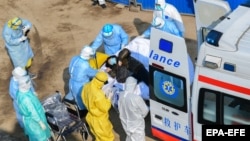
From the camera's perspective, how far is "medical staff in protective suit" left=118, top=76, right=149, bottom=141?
26.4 feet

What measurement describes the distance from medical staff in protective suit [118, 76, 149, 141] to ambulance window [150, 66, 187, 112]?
0.89ft

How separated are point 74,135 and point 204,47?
379 centimetres

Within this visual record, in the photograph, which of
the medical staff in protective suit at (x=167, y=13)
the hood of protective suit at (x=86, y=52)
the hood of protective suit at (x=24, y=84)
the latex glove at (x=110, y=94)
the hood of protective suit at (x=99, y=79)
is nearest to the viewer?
the hood of protective suit at (x=99, y=79)

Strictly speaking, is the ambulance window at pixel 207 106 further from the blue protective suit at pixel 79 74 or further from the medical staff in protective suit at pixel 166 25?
the medical staff in protective suit at pixel 166 25

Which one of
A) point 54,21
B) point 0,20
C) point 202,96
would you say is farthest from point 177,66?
point 0,20

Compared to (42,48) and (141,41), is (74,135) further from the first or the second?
(42,48)

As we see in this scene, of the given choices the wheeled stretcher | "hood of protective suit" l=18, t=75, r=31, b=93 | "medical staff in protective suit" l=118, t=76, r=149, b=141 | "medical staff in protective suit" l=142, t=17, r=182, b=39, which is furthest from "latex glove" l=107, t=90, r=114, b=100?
"medical staff in protective suit" l=142, t=17, r=182, b=39

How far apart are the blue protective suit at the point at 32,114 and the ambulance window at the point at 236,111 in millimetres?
3197

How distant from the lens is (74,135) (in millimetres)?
9789

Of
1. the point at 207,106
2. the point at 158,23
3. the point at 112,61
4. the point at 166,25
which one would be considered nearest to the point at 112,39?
the point at 112,61

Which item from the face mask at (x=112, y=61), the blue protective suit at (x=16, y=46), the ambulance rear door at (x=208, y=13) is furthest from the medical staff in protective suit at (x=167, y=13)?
the blue protective suit at (x=16, y=46)

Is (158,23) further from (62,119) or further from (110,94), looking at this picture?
(62,119)

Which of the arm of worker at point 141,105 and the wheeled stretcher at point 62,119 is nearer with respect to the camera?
the arm of worker at point 141,105

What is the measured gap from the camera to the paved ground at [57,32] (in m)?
11.3
